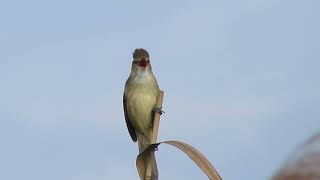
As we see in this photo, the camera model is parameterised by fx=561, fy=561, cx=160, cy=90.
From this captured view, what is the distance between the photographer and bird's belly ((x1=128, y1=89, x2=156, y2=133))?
4320 millimetres

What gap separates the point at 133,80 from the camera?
14.2ft

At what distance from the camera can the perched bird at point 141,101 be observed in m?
4.24

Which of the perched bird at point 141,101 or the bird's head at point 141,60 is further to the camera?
the perched bird at point 141,101

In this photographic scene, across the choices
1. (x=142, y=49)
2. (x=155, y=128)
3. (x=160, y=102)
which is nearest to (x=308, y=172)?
(x=155, y=128)

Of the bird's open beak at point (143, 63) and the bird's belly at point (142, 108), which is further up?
the bird's open beak at point (143, 63)

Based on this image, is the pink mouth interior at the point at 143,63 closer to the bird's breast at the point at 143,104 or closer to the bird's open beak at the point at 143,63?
the bird's open beak at the point at 143,63

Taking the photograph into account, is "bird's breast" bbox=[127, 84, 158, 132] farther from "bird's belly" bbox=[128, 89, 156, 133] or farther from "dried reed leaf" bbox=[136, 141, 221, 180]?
"dried reed leaf" bbox=[136, 141, 221, 180]

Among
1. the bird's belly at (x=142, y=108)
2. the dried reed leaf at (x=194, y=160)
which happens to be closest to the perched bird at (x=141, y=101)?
the bird's belly at (x=142, y=108)

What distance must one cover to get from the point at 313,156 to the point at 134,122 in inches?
156

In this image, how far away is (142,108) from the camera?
14.3ft

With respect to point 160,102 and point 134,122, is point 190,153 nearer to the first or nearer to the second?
point 160,102

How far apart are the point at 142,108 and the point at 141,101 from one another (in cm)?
6

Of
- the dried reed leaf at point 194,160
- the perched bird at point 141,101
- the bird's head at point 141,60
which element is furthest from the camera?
the perched bird at point 141,101

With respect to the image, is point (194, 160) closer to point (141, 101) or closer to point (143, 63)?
point (143, 63)
